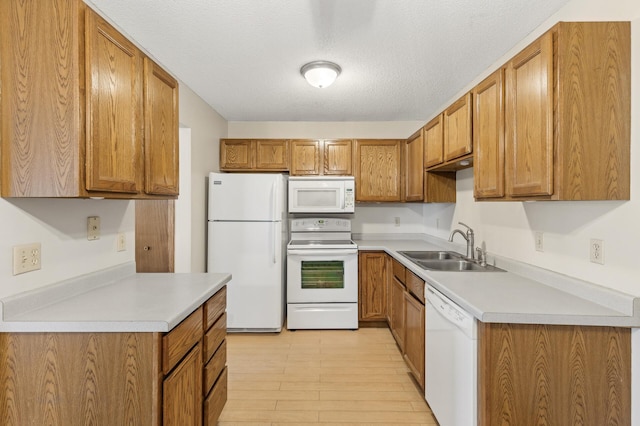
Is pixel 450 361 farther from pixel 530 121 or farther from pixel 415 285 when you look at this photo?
pixel 530 121

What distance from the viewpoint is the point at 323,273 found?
338cm

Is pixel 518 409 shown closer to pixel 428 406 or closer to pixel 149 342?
pixel 428 406

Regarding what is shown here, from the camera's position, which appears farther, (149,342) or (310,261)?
(310,261)

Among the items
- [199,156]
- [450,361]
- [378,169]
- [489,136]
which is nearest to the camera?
[450,361]

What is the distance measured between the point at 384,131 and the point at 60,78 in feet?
11.0

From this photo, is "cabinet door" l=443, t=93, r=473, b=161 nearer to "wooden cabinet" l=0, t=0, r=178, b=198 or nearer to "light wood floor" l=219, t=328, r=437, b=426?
"light wood floor" l=219, t=328, r=437, b=426

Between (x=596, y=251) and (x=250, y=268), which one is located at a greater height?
(x=596, y=251)

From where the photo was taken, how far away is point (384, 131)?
3996 mm

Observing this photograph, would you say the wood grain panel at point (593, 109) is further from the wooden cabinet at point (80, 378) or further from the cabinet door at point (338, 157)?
the cabinet door at point (338, 157)

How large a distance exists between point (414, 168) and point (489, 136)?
1522 millimetres

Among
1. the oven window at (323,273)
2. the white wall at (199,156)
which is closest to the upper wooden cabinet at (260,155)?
the white wall at (199,156)

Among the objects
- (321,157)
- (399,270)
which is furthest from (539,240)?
(321,157)

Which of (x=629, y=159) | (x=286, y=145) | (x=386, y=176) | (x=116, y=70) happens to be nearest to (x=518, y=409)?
(x=629, y=159)

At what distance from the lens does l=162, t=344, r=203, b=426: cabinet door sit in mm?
1250
